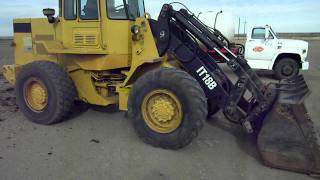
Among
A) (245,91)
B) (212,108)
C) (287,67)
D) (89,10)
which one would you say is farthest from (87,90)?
(287,67)

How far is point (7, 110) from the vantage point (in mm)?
8172

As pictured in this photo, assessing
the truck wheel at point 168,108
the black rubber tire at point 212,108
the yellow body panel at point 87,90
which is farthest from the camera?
the yellow body panel at point 87,90

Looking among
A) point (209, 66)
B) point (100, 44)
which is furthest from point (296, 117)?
point (100, 44)

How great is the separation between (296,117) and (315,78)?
419 inches

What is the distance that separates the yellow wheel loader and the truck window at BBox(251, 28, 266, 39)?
8342 millimetres

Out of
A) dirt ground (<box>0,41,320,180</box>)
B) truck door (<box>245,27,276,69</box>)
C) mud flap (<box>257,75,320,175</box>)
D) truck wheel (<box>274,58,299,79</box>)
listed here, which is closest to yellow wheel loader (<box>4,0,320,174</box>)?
mud flap (<box>257,75,320,175</box>)

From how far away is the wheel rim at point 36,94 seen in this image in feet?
22.5

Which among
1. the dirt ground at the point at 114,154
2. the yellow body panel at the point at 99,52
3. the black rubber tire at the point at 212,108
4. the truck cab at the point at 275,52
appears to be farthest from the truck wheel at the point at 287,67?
the yellow body panel at the point at 99,52

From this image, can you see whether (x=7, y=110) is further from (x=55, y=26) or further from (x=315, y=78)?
(x=315, y=78)

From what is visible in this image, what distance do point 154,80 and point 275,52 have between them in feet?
32.7

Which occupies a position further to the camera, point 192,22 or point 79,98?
point 79,98

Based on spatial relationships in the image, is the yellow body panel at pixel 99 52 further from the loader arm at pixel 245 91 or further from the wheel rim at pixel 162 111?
the wheel rim at pixel 162 111

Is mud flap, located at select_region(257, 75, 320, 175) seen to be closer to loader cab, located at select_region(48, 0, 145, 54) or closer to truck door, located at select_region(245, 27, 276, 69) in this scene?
loader cab, located at select_region(48, 0, 145, 54)

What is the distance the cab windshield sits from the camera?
6529 millimetres
